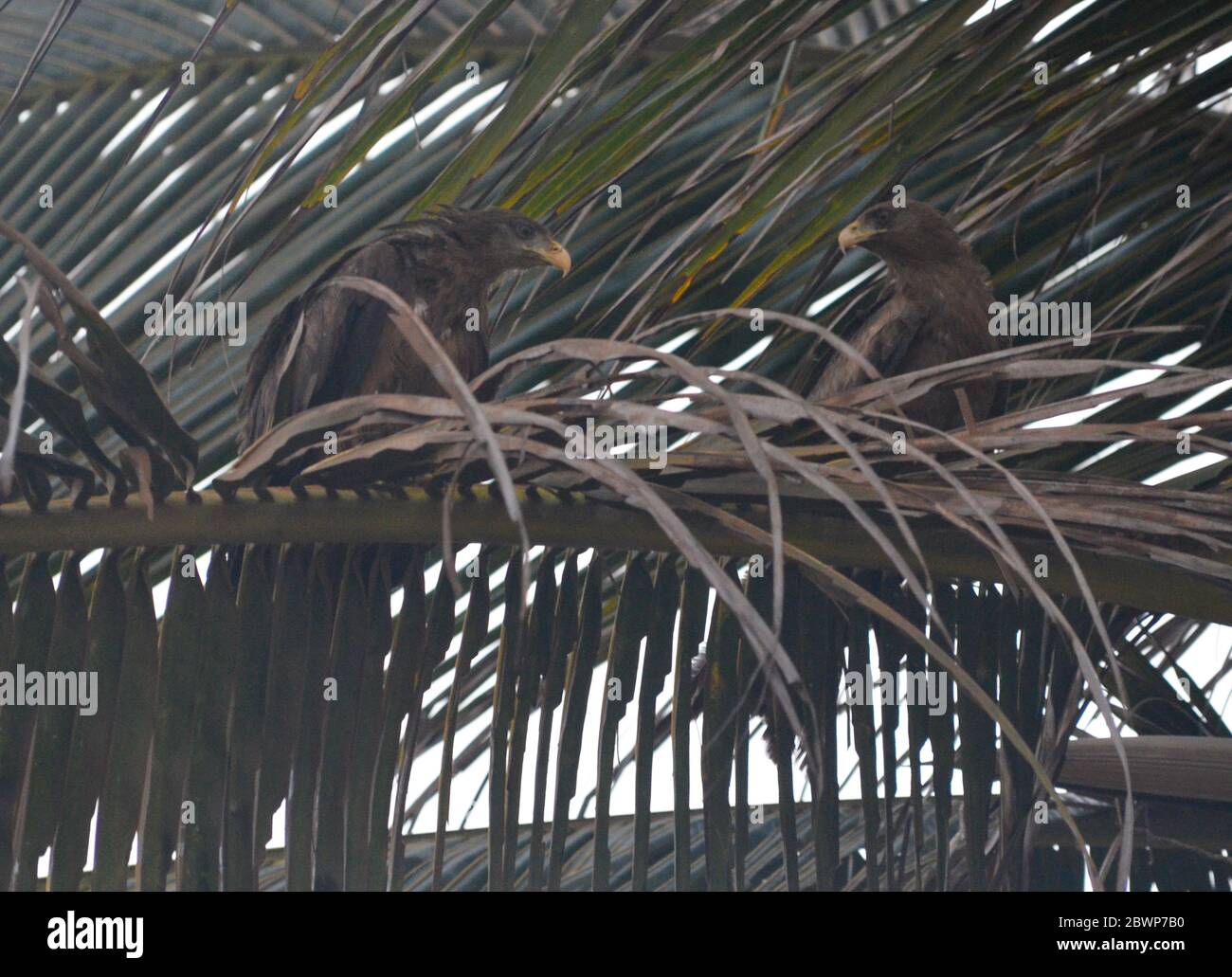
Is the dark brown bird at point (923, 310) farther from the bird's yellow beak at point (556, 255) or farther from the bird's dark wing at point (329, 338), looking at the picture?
the bird's dark wing at point (329, 338)

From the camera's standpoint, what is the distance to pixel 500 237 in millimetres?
3014

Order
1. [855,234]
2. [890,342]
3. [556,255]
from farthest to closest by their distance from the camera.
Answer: [890,342]
[855,234]
[556,255]

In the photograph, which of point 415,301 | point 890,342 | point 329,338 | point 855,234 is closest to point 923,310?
point 890,342

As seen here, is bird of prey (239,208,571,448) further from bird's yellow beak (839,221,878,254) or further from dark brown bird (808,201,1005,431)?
dark brown bird (808,201,1005,431)

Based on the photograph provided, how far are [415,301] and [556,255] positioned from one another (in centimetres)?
42

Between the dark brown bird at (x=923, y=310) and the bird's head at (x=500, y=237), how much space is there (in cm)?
66

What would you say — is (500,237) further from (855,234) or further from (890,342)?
(890,342)

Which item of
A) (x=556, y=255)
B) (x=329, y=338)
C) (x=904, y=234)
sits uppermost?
(x=904, y=234)

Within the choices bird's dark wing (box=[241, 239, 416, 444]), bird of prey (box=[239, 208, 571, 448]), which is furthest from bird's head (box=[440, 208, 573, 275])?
bird's dark wing (box=[241, 239, 416, 444])

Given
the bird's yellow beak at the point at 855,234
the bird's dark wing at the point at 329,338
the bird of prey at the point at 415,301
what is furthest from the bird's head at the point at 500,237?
the bird's yellow beak at the point at 855,234
